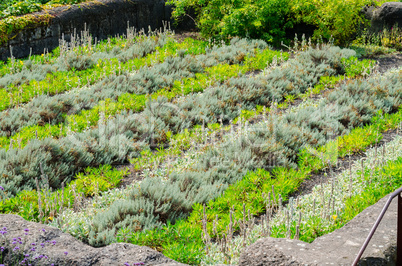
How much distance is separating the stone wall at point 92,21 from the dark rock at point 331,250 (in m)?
7.97

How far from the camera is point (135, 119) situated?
654cm

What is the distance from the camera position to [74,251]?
10.5 ft

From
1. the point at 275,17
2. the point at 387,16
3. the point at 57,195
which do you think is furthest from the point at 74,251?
the point at 387,16

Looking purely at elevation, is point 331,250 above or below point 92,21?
below

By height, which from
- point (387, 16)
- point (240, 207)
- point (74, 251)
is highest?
point (387, 16)

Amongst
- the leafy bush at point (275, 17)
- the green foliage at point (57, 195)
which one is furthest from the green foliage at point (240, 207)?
the leafy bush at point (275, 17)

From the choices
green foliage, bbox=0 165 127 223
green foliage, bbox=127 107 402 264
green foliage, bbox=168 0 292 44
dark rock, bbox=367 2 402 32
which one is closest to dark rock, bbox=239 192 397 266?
green foliage, bbox=127 107 402 264

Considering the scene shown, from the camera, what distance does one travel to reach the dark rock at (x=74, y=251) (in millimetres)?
3092

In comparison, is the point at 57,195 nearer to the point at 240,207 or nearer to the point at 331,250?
the point at 240,207

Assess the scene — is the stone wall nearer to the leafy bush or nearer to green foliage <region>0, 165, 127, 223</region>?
the leafy bush

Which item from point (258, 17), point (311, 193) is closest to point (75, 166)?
point (311, 193)

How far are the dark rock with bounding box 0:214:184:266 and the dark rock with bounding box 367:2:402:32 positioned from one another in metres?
10.5

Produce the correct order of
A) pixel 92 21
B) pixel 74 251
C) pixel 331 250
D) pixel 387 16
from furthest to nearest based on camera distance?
pixel 387 16 < pixel 92 21 < pixel 74 251 < pixel 331 250

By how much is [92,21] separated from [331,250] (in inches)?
363
